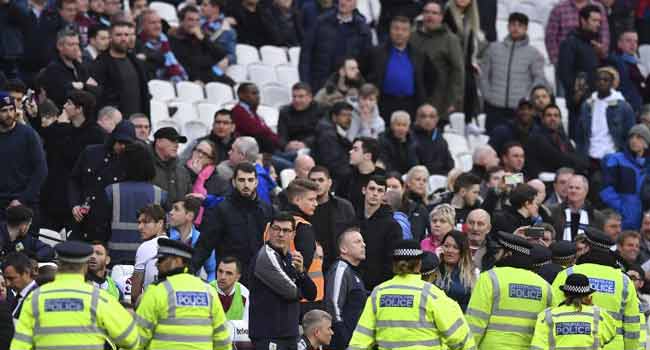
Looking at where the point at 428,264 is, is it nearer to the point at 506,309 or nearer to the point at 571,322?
the point at 506,309

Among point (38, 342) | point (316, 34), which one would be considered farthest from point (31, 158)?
point (316, 34)

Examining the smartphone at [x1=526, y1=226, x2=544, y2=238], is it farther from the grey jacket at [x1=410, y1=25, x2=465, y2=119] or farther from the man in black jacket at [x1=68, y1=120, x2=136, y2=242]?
the grey jacket at [x1=410, y1=25, x2=465, y2=119]

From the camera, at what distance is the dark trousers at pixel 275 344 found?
14.1 meters

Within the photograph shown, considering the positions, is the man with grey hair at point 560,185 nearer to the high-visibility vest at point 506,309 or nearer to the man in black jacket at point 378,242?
the man in black jacket at point 378,242

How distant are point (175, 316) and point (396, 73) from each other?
9.35 meters

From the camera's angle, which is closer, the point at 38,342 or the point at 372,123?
the point at 38,342

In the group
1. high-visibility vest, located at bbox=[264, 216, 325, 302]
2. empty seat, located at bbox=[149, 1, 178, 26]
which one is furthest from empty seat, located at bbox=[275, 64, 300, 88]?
high-visibility vest, located at bbox=[264, 216, 325, 302]

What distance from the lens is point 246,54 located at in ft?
76.3

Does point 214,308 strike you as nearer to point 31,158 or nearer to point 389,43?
point 31,158

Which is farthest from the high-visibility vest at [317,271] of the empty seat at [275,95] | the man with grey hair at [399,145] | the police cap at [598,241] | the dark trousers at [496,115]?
the dark trousers at [496,115]

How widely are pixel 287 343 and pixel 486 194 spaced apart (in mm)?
5071

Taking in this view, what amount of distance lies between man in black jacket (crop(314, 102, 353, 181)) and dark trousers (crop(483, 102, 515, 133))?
342 cm

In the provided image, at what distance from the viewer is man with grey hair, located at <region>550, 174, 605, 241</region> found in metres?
18.4

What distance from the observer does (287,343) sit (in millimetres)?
14258
